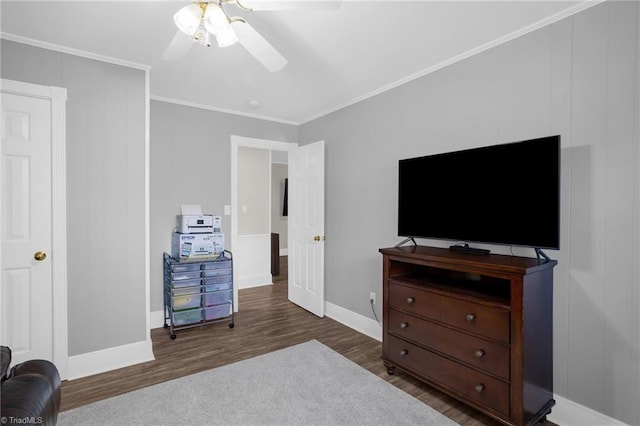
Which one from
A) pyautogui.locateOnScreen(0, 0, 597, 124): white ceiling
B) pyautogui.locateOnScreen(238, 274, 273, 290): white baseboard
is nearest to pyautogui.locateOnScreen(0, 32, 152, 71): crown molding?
pyautogui.locateOnScreen(0, 0, 597, 124): white ceiling

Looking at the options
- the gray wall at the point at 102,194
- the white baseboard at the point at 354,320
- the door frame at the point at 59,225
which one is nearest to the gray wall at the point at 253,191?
the white baseboard at the point at 354,320

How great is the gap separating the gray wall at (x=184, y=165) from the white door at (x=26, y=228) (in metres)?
1.14

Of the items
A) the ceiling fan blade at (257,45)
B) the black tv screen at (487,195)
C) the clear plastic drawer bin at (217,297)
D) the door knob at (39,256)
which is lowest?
the clear plastic drawer bin at (217,297)

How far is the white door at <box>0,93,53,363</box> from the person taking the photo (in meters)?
2.26

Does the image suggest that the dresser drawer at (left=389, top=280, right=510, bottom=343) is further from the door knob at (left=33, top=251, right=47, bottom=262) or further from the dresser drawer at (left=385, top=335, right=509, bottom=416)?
the door knob at (left=33, top=251, right=47, bottom=262)

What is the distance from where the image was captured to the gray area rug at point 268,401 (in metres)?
1.98

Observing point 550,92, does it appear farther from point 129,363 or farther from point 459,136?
point 129,363

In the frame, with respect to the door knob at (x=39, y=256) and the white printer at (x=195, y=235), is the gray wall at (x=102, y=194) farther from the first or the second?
the white printer at (x=195, y=235)

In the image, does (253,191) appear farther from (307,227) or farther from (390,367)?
(390,367)

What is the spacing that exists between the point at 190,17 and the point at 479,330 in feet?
7.45

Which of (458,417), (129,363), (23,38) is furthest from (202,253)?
(458,417)

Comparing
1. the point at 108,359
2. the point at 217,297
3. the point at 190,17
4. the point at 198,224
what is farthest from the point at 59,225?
the point at 190,17

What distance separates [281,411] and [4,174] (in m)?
2.47

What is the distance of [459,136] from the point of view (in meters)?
2.55
